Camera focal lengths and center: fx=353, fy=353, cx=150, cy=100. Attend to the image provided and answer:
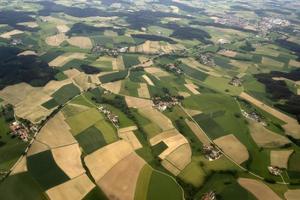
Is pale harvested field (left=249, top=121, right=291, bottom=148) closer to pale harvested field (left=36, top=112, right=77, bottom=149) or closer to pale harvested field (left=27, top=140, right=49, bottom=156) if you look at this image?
pale harvested field (left=36, top=112, right=77, bottom=149)

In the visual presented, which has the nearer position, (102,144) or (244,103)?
(102,144)

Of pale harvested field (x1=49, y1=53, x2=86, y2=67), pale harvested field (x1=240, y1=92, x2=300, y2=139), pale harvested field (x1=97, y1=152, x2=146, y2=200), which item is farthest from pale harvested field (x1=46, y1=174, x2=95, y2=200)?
pale harvested field (x1=49, y1=53, x2=86, y2=67)

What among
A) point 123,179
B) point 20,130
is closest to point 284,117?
point 123,179

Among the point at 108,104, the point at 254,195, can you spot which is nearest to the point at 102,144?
the point at 108,104

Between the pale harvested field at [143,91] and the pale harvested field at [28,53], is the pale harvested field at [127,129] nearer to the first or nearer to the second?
the pale harvested field at [143,91]

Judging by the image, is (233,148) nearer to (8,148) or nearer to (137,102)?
(137,102)

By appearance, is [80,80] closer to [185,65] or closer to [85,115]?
[85,115]
